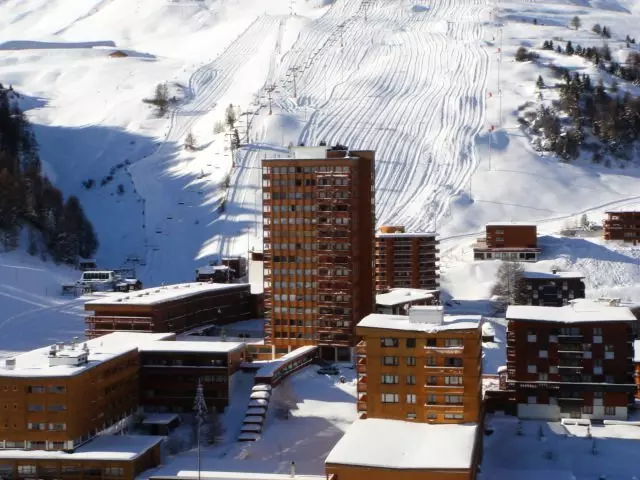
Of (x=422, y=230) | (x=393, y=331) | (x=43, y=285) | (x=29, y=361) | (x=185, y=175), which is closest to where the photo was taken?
(x=393, y=331)

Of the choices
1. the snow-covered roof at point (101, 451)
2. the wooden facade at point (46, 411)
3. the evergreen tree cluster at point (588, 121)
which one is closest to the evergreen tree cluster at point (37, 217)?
the wooden facade at point (46, 411)

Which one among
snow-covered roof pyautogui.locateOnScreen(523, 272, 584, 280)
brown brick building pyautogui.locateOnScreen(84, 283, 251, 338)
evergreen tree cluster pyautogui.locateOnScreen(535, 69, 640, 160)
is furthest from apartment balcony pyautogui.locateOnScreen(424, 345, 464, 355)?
evergreen tree cluster pyautogui.locateOnScreen(535, 69, 640, 160)

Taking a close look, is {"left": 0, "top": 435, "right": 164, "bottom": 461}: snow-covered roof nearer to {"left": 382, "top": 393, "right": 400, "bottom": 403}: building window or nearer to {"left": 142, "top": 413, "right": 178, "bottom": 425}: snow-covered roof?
{"left": 142, "top": 413, "right": 178, "bottom": 425}: snow-covered roof

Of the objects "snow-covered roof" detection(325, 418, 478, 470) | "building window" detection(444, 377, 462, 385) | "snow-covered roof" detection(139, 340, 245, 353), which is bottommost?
"snow-covered roof" detection(325, 418, 478, 470)

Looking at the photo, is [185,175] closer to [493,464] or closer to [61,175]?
[61,175]

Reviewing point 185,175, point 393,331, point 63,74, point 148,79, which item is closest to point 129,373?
point 393,331

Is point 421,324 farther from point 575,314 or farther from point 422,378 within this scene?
point 575,314
